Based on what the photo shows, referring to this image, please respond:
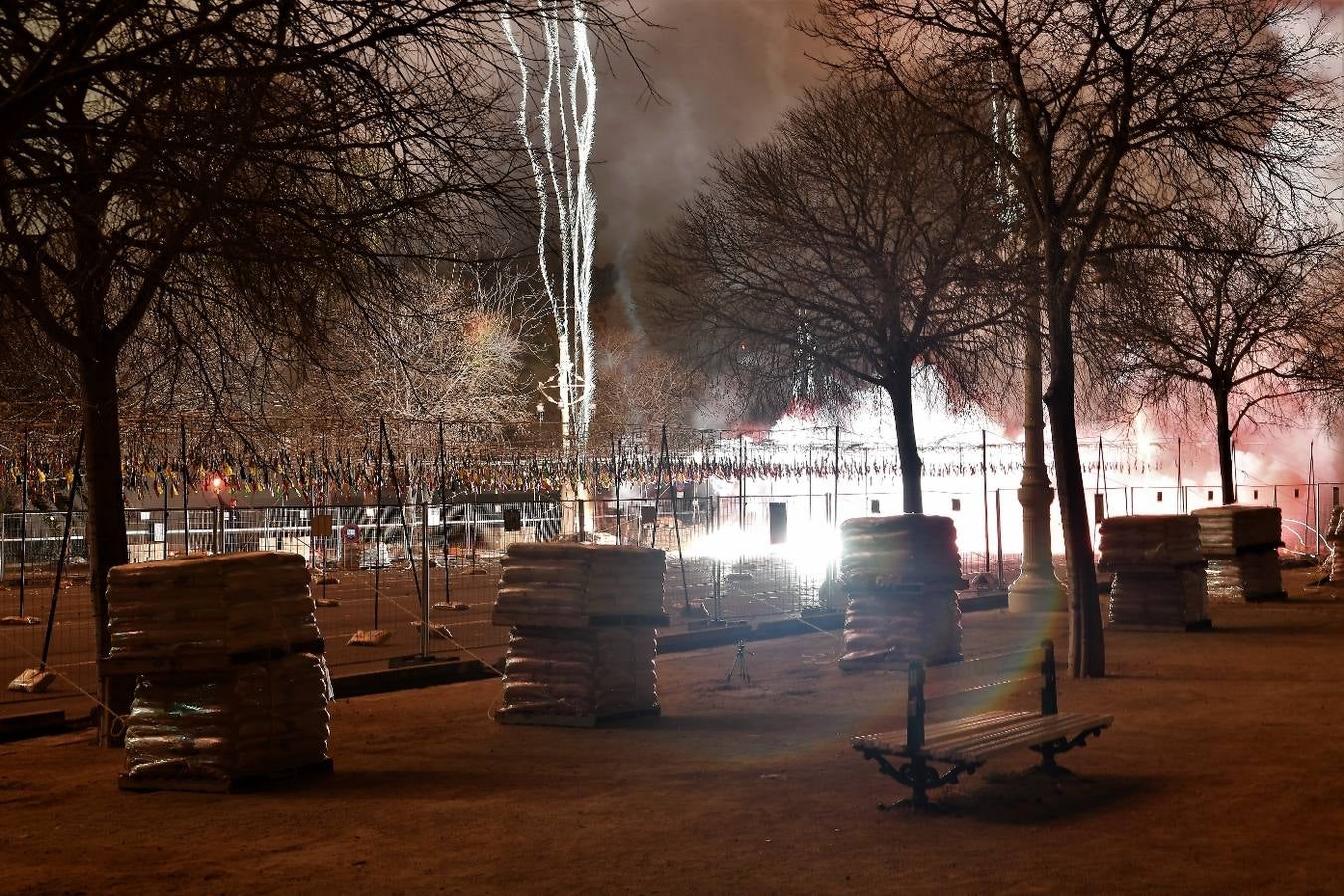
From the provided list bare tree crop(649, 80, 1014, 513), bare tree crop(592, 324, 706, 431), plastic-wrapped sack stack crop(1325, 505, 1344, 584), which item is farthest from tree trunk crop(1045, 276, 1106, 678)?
bare tree crop(592, 324, 706, 431)

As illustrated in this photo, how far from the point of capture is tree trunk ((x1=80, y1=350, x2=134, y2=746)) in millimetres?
11617

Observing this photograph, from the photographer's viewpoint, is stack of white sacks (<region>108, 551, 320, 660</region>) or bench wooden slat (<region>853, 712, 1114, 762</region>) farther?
stack of white sacks (<region>108, 551, 320, 660</region>)

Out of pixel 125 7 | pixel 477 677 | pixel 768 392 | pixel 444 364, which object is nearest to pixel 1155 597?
pixel 768 392

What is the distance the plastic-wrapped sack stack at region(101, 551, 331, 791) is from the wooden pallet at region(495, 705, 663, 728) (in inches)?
113

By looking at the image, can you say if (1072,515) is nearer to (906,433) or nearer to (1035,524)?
(906,433)

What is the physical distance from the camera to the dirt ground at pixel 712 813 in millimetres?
7227

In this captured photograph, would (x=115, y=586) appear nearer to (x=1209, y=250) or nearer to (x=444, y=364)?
(x=1209, y=250)

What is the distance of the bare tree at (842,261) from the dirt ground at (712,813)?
26.9 feet

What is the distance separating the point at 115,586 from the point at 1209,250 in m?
10.5

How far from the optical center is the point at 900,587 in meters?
16.1

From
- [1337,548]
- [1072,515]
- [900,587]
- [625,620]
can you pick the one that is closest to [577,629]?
[625,620]

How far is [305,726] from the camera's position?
1016cm

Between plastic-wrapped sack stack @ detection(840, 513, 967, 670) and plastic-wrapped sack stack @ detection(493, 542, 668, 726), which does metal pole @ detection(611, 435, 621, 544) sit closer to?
plastic-wrapped sack stack @ detection(840, 513, 967, 670)

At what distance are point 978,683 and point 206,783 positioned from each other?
8038mm
